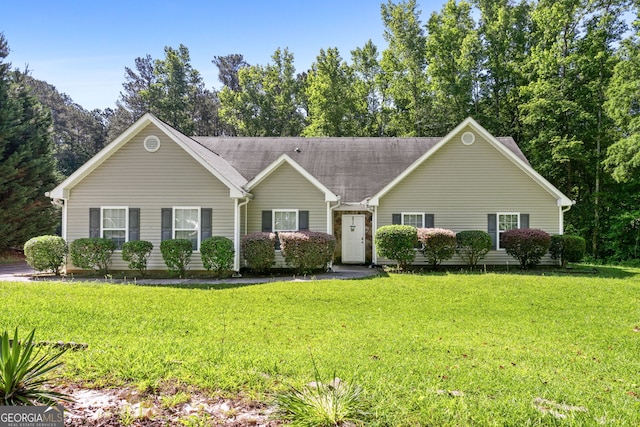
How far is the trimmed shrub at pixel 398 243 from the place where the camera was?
14.0m

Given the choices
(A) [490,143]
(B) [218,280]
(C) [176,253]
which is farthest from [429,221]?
(C) [176,253]

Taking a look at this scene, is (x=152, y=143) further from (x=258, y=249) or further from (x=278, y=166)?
(x=258, y=249)

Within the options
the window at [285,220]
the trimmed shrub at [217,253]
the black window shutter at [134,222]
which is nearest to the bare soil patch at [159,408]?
the trimmed shrub at [217,253]

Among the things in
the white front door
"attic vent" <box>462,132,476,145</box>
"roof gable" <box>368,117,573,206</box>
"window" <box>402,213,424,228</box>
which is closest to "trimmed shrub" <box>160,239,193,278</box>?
the white front door

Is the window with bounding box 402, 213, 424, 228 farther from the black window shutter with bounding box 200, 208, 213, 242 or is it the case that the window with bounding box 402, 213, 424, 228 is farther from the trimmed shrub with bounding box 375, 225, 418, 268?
the black window shutter with bounding box 200, 208, 213, 242

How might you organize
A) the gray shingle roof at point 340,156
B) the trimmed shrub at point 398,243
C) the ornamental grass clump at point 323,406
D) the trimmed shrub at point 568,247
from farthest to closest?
1. the gray shingle roof at point 340,156
2. the trimmed shrub at point 568,247
3. the trimmed shrub at point 398,243
4. the ornamental grass clump at point 323,406

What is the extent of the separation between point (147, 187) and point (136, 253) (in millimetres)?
2368

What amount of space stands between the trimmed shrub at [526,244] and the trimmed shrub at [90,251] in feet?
47.3

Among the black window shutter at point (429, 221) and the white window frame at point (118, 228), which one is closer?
the white window frame at point (118, 228)

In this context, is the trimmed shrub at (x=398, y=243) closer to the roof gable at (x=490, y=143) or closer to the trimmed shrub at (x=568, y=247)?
the roof gable at (x=490, y=143)

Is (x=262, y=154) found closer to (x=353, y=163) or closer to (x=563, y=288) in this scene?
(x=353, y=163)

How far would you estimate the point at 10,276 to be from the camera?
521 inches

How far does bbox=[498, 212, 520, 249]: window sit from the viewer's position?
616 inches

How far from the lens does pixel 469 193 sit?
15805 mm
